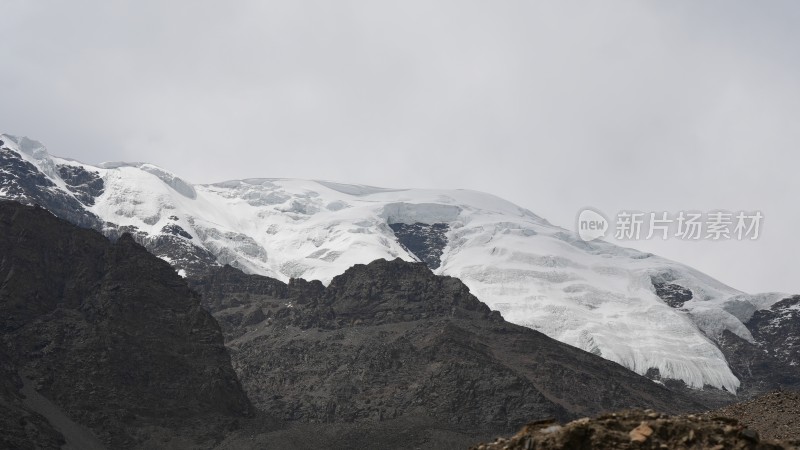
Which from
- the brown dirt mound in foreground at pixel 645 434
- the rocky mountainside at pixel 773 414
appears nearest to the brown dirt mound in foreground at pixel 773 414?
the rocky mountainside at pixel 773 414

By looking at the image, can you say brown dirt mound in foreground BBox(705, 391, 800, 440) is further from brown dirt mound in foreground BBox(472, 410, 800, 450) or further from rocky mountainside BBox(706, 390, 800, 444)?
brown dirt mound in foreground BBox(472, 410, 800, 450)

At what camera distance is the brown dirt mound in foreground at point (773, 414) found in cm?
5928

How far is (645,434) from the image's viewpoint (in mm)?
34406

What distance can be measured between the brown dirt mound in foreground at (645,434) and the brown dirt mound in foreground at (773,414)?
2376cm

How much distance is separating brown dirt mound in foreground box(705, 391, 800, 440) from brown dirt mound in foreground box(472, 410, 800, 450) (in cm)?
2376

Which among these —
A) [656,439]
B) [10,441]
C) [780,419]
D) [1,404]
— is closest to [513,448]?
[656,439]

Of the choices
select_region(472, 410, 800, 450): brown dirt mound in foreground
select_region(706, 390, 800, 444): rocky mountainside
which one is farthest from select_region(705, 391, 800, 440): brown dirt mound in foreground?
select_region(472, 410, 800, 450): brown dirt mound in foreground

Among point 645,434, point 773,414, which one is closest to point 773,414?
point 773,414

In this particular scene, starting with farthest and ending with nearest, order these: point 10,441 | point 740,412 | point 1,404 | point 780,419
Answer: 1. point 1,404
2. point 10,441
3. point 740,412
4. point 780,419

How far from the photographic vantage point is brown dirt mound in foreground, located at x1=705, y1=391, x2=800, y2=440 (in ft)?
194

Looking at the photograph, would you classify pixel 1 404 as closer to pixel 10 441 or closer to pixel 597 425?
pixel 10 441

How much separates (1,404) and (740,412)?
553 feet

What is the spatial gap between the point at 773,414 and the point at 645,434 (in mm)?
33338

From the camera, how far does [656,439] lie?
113 feet
